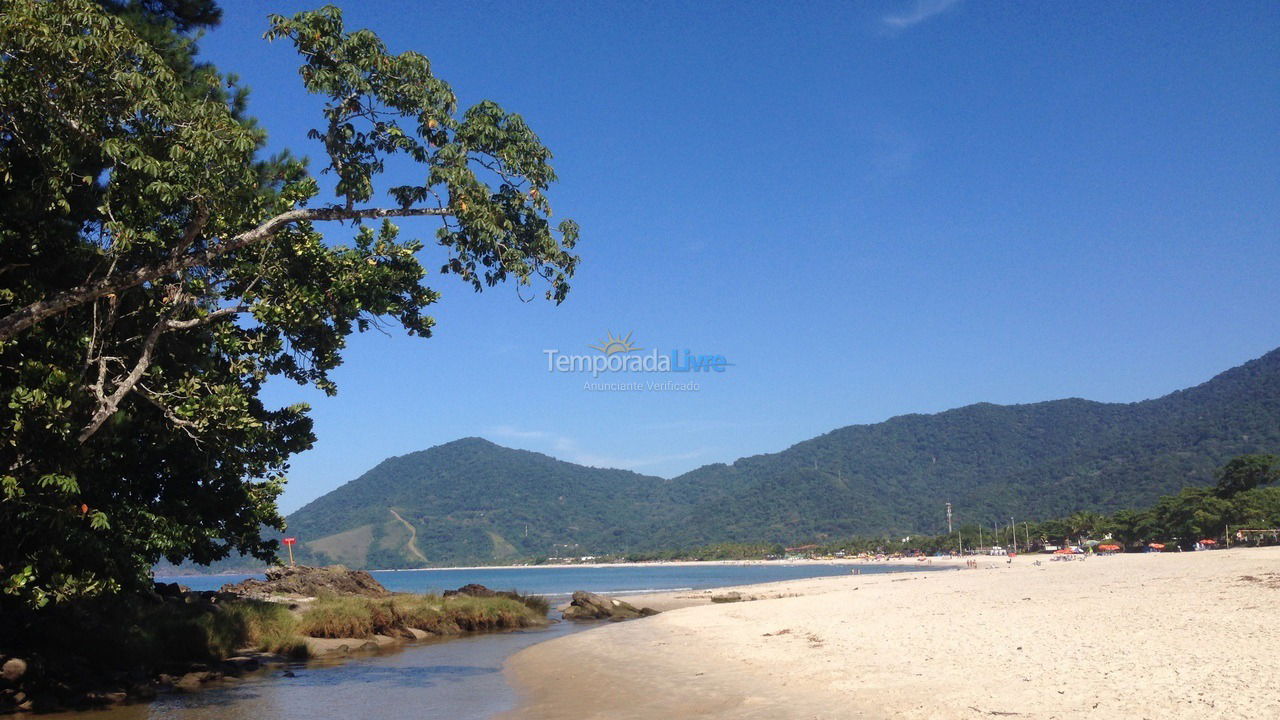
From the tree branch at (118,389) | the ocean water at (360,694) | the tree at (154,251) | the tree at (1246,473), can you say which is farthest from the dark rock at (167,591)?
the tree at (1246,473)

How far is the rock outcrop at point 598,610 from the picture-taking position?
126 ft

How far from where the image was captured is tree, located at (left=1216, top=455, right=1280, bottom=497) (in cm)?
9488

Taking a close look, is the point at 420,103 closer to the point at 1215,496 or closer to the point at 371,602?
the point at 371,602

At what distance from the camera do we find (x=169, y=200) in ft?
36.1

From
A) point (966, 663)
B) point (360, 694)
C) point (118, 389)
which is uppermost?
point (118, 389)

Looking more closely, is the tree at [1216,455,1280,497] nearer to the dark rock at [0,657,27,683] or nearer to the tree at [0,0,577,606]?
the tree at [0,0,577,606]

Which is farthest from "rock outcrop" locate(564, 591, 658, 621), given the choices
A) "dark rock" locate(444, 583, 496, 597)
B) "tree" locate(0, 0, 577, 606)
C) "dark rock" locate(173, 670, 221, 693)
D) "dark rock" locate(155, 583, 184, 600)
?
"tree" locate(0, 0, 577, 606)

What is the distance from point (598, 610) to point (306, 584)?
42.9 ft

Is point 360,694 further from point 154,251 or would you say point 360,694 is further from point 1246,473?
point 1246,473

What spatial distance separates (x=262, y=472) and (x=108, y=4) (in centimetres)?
977

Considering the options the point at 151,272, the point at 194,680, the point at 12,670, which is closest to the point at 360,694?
the point at 194,680

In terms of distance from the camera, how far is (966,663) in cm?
1363

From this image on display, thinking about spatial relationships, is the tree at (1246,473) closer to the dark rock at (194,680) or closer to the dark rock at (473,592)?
the dark rock at (473,592)

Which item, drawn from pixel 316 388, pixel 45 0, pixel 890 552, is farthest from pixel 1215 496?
pixel 45 0
